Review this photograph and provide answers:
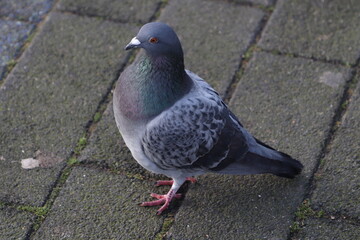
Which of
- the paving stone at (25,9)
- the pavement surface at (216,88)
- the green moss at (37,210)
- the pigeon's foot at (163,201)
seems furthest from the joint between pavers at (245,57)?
the paving stone at (25,9)

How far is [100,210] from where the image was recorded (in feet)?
12.9

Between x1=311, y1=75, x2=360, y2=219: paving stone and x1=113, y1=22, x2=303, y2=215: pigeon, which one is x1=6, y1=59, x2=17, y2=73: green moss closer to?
x1=113, y1=22, x2=303, y2=215: pigeon

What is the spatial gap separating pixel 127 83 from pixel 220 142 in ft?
2.20

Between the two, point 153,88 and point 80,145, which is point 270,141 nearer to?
point 153,88

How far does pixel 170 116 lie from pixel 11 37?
2.19m

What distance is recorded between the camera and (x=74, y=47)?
507cm

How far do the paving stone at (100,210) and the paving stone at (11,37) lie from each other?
4.48 ft

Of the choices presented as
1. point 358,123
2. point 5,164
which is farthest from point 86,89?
point 358,123

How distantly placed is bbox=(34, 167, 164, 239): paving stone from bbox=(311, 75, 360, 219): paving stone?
3.59 ft

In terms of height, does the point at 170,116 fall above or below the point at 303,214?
above

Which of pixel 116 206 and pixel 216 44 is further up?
pixel 216 44

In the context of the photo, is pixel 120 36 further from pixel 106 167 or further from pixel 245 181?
pixel 245 181

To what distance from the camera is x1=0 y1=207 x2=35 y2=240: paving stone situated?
378cm

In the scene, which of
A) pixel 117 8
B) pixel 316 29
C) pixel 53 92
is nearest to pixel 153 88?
pixel 53 92
